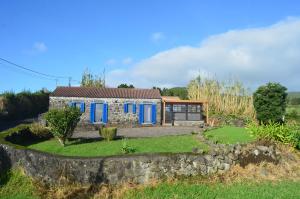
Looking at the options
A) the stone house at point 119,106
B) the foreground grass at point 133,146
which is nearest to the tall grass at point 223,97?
the stone house at point 119,106

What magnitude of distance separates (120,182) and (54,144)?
392 inches

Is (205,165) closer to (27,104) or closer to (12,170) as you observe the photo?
(12,170)

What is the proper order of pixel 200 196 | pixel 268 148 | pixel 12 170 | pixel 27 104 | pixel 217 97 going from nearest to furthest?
pixel 200 196
pixel 12 170
pixel 268 148
pixel 217 97
pixel 27 104

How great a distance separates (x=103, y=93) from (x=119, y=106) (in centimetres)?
197

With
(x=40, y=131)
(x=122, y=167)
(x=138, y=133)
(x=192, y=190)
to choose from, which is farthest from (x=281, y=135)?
(x=40, y=131)

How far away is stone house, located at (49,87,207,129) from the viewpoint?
32.7m

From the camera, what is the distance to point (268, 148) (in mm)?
14492

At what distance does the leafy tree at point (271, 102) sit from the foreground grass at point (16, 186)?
22799 mm

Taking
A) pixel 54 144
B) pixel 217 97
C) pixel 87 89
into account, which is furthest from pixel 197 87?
pixel 54 144

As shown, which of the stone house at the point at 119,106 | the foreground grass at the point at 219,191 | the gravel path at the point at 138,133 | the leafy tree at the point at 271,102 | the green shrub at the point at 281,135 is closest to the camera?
the foreground grass at the point at 219,191

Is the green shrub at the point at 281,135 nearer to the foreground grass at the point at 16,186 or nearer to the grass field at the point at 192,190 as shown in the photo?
the grass field at the point at 192,190

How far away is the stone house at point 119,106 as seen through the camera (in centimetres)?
3266

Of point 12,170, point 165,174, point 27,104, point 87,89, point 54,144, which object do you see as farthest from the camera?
point 27,104

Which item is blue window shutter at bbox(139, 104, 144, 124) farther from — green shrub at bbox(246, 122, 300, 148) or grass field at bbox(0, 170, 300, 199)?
grass field at bbox(0, 170, 300, 199)
